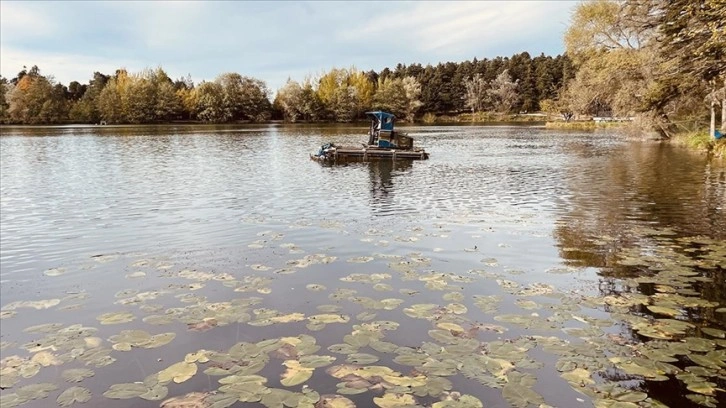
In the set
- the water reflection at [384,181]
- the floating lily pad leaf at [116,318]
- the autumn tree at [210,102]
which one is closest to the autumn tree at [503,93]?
the autumn tree at [210,102]

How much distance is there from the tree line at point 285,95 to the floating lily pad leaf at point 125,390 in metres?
118

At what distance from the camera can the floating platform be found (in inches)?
1379

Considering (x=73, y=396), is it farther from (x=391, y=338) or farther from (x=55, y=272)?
(x=55, y=272)

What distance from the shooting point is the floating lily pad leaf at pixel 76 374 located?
5.71m

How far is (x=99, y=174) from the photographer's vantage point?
26891 mm

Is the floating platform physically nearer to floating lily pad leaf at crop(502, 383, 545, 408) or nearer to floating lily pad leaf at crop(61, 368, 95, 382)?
floating lily pad leaf at crop(61, 368, 95, 382)

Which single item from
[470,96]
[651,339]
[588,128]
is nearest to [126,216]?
[651,339]

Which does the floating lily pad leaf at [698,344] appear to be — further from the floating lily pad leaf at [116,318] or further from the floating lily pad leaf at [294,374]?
the floating lily pad leaf at [116,318]

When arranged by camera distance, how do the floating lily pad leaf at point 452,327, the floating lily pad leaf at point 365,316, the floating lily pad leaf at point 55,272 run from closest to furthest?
the floating lily pad leaf at point 452,327, the floating lily pad leaf at point 365,316, the floating lily pad leaf at point 55,272

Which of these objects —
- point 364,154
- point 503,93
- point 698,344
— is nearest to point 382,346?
point 698,344

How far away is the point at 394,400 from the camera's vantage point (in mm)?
5039

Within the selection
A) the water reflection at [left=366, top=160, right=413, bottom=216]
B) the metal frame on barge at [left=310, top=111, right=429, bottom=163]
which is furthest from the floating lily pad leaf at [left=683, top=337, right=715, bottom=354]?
the metal frame on barge at [left=310, top=111, right=429, bottom=163]

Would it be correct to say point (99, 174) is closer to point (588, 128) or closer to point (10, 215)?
point (10, 215)

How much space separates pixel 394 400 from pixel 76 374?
12.5 feet
